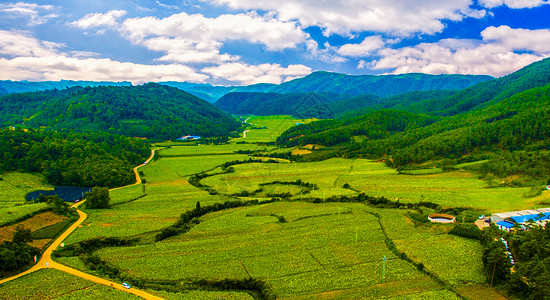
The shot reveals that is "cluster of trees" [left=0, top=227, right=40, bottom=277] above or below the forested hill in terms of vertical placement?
below

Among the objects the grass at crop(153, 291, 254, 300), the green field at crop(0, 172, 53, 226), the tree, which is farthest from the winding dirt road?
the tree

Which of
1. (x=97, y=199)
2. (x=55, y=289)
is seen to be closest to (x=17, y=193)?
(x=97, y=199)

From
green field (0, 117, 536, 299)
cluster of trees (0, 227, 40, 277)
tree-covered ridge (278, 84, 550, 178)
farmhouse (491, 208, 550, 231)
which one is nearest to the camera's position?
green field (0, 117, 536, 299)

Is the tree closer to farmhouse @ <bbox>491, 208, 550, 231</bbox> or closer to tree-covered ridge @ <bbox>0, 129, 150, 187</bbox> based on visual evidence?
tree-covered ridge @ <bbox>0, 129, 150, 187</bbox>

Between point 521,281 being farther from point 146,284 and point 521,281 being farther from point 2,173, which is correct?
point 2,173

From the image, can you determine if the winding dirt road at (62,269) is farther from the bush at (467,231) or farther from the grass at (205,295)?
the bush at (467,231)
